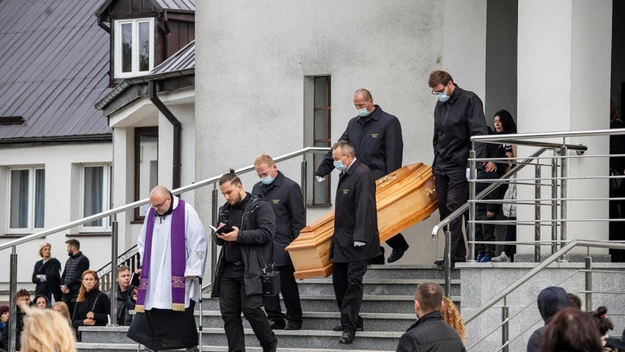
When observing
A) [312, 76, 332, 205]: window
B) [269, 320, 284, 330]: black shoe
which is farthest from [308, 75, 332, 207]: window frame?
[269, 320, 284, 330]: black shoe

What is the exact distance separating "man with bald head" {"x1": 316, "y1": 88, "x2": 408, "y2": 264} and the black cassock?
1154 millimetres

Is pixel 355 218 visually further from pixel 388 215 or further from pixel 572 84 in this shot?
pixel 572 84

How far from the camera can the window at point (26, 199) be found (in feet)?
114

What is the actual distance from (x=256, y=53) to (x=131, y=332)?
18.1 feet

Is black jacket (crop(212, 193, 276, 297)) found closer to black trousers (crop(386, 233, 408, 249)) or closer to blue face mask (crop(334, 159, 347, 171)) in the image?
blue face mask (crop(334, 159, 347, 171))

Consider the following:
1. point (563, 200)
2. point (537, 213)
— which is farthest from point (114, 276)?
point (563, 200)

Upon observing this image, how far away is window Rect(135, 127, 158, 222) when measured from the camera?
30.5m

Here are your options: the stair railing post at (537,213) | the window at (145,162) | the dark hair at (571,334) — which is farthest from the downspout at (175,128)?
the dark hair at (571,334)

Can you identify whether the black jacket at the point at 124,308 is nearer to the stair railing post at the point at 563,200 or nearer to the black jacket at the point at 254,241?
the black jacket at the point at 254,241

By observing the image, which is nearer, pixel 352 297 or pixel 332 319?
pixel 352 297

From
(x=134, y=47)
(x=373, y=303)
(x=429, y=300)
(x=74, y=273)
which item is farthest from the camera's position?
(x=134, y=47)

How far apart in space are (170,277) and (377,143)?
2.73 metres

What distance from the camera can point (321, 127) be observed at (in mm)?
18234

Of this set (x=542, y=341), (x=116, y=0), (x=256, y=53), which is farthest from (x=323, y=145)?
(x=116, y=0)
